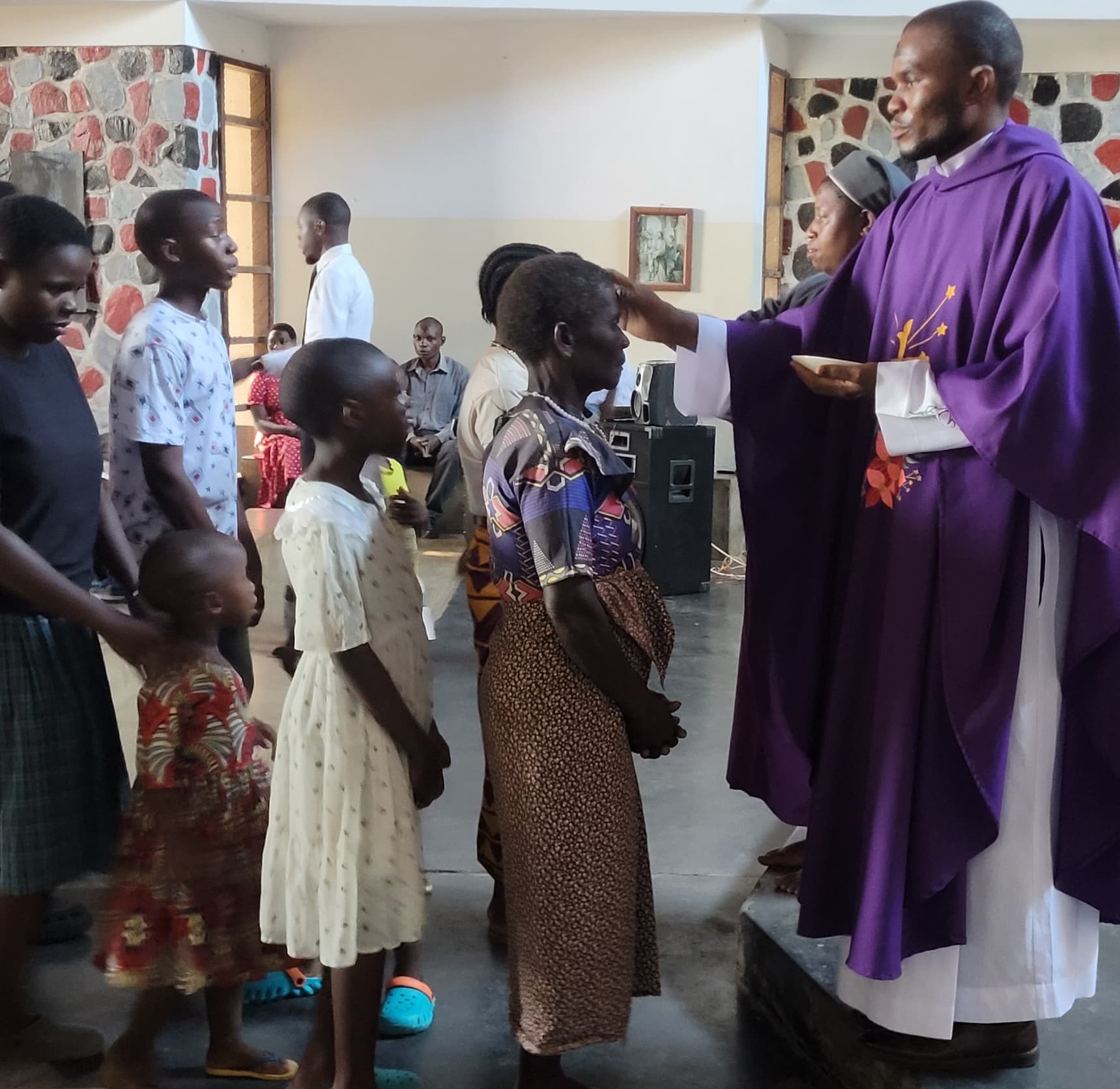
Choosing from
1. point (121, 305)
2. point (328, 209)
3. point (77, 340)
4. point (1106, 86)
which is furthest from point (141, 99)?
point (1106, 86)

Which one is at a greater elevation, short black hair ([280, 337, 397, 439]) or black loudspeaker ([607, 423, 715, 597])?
short black hair ([280, 337, 397, 439])

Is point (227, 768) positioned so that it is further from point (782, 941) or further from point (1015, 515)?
point (1015, 515)

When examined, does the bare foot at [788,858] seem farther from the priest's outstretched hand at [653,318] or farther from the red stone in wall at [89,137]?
the red stone in wall at [89,137]

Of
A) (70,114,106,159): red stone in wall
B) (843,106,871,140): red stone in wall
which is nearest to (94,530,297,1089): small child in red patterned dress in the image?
(70,114,106,159): red stone in wall

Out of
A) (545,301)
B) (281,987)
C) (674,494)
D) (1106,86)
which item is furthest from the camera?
(1106,86)

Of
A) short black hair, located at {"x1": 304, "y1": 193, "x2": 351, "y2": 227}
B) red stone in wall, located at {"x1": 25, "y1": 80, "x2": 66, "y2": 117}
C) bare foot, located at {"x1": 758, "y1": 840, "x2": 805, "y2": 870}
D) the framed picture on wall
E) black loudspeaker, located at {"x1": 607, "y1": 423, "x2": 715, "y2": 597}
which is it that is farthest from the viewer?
the framed picture on wall

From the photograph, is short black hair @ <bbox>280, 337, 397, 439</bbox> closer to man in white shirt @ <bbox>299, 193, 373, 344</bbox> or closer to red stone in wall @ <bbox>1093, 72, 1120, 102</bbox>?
man in white shirt @ <bbox>299, 193, 373, 344</bbox>

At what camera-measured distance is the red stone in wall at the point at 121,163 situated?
701 centimetres

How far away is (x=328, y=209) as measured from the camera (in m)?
5.60

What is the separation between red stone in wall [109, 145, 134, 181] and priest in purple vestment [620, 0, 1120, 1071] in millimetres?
6003

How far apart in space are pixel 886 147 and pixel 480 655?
6048mm

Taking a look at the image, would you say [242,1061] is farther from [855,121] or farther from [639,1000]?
[855,121]

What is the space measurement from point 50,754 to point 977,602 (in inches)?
59.2

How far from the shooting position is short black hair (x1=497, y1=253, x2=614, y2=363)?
191cm
